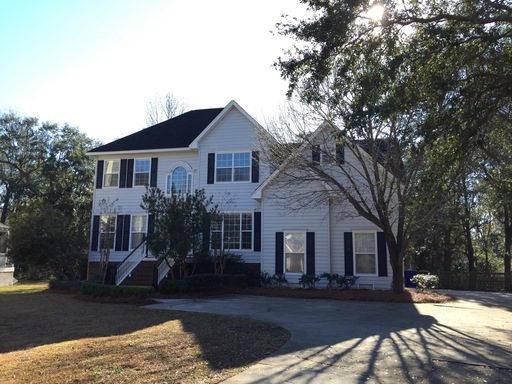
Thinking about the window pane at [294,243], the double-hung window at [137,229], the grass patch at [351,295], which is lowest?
the grass patch at [351,295]

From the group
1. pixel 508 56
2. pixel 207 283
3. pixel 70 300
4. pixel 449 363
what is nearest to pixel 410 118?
pixel 508 56

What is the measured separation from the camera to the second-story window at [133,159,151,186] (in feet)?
81.5

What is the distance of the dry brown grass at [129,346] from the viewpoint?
661 centimetres

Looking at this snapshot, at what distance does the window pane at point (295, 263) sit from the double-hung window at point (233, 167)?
4.66 metres

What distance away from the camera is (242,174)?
23.1 meters

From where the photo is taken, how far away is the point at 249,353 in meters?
7.52

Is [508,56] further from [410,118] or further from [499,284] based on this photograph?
[499,284]

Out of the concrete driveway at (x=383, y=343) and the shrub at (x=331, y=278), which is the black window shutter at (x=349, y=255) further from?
the concrete driveway at (x=383, y=343)

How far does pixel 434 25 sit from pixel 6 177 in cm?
4410

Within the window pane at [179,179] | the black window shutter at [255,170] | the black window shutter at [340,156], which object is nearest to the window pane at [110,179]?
the window pane at [179,179]

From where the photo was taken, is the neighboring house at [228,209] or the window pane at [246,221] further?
the window pane at [246,221]

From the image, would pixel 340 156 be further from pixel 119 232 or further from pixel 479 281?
pixel 479 281

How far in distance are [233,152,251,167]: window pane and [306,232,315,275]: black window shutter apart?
5.01 m

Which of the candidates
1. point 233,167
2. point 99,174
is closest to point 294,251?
point 233,167
